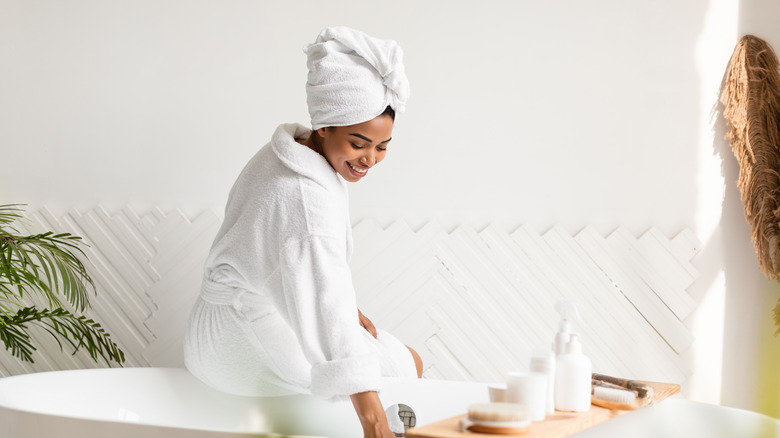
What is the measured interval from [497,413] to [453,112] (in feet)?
5.31

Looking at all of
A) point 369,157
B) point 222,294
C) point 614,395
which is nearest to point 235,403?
point 222,294

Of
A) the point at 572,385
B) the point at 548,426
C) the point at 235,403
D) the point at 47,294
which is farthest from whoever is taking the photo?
the point at 47,294

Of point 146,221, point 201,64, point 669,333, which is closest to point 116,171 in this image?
point 146,221

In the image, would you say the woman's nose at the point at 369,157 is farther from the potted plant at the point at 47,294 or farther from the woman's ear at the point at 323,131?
the potted plant at the point at 47,294

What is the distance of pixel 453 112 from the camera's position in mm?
2623

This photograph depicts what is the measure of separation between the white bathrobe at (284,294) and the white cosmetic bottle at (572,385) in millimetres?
385

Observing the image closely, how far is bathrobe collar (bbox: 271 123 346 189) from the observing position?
71.4 inches

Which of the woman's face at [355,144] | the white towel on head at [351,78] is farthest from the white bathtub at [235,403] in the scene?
the white towel on head at [351,78]

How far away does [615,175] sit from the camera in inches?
99.4

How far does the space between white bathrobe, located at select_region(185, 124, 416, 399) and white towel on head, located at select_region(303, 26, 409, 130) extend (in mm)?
139

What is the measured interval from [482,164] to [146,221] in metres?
1.30

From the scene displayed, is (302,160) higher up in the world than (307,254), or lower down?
higher up

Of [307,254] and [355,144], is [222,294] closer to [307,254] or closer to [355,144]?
[307,254]

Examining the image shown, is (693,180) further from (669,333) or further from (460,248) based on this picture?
(460,248)
